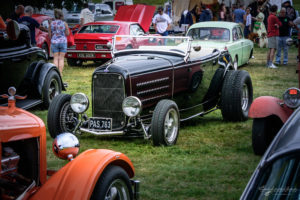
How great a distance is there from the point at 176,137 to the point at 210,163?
865mm

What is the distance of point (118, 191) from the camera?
3.73 m

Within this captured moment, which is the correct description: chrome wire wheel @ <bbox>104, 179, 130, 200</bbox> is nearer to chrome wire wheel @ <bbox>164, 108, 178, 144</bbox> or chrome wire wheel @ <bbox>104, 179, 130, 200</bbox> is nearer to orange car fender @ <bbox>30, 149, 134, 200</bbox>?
orange car fender @ <bbox>30, 149, 134, 200</bbox>

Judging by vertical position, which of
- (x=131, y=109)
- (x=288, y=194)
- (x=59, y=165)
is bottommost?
(x=59, y=165)

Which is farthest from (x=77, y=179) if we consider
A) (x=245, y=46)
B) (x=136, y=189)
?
(x=245, y=46)

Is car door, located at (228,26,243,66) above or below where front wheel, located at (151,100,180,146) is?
above

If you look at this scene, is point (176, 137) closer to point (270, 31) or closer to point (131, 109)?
point (131, 109)

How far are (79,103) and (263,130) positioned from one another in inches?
98.4

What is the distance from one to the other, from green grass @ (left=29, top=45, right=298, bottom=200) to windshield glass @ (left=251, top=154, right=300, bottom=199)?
230 cm

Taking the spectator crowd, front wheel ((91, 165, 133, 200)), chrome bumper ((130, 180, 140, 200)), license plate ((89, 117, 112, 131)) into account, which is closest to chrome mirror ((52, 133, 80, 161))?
front wheel ((91, 165, 133, 200))

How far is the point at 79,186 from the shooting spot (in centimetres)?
329

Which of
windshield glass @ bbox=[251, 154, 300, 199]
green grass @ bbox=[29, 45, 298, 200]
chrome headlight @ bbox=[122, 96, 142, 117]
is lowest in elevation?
green grass @ bbox=[29, 45, 298, 200]

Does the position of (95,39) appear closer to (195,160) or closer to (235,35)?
(235,35)

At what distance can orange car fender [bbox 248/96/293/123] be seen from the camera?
5.60m

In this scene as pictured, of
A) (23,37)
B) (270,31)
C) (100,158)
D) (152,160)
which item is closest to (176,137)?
(152,160)
